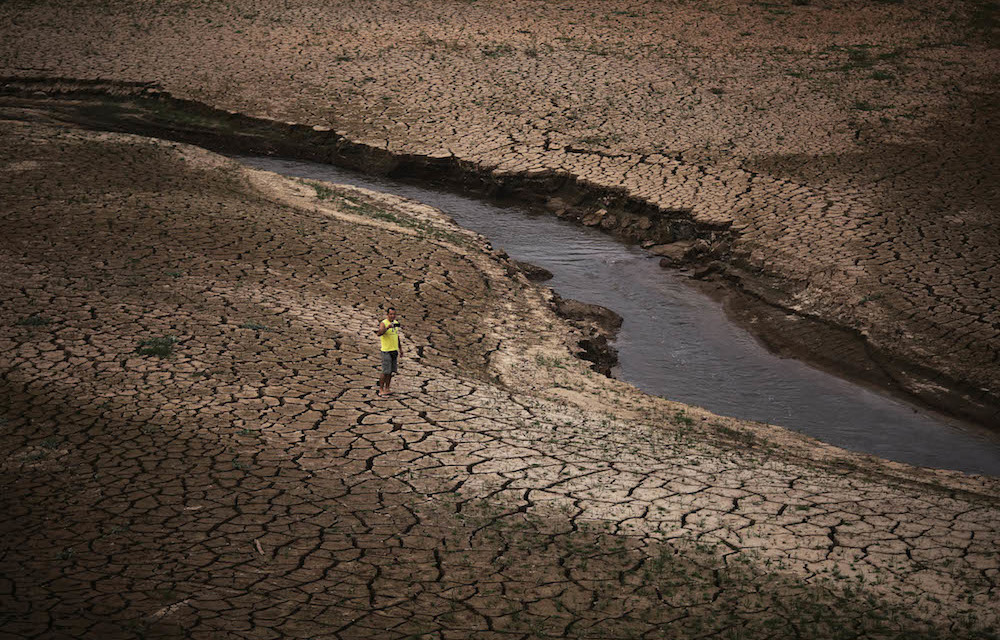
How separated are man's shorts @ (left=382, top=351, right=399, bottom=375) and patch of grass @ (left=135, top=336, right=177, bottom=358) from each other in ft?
5.64

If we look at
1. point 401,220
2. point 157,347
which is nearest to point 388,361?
point 157,347

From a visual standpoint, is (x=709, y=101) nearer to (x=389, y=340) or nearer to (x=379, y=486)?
(x=389, y=340)

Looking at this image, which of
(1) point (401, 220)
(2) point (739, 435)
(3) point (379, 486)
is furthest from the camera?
(1) point (401, 220)

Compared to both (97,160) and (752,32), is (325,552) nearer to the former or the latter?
(97,160)

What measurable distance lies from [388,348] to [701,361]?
432 cm

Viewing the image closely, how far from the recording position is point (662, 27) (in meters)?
19.0

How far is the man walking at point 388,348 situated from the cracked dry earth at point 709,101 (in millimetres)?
5387

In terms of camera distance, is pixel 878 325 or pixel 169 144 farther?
pixel 169 144

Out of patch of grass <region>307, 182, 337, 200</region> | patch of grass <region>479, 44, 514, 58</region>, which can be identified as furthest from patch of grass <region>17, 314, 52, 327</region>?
patch of grass <region>479, 44, 514, 58</region>

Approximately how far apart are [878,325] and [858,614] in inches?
231

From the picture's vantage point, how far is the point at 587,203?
13.8 meters

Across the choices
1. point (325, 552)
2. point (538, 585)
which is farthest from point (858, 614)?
point (325, 552)

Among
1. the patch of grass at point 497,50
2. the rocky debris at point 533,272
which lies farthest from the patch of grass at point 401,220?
the patch of grass at point 497,50

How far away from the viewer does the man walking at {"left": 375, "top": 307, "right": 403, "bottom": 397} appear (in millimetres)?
7047
